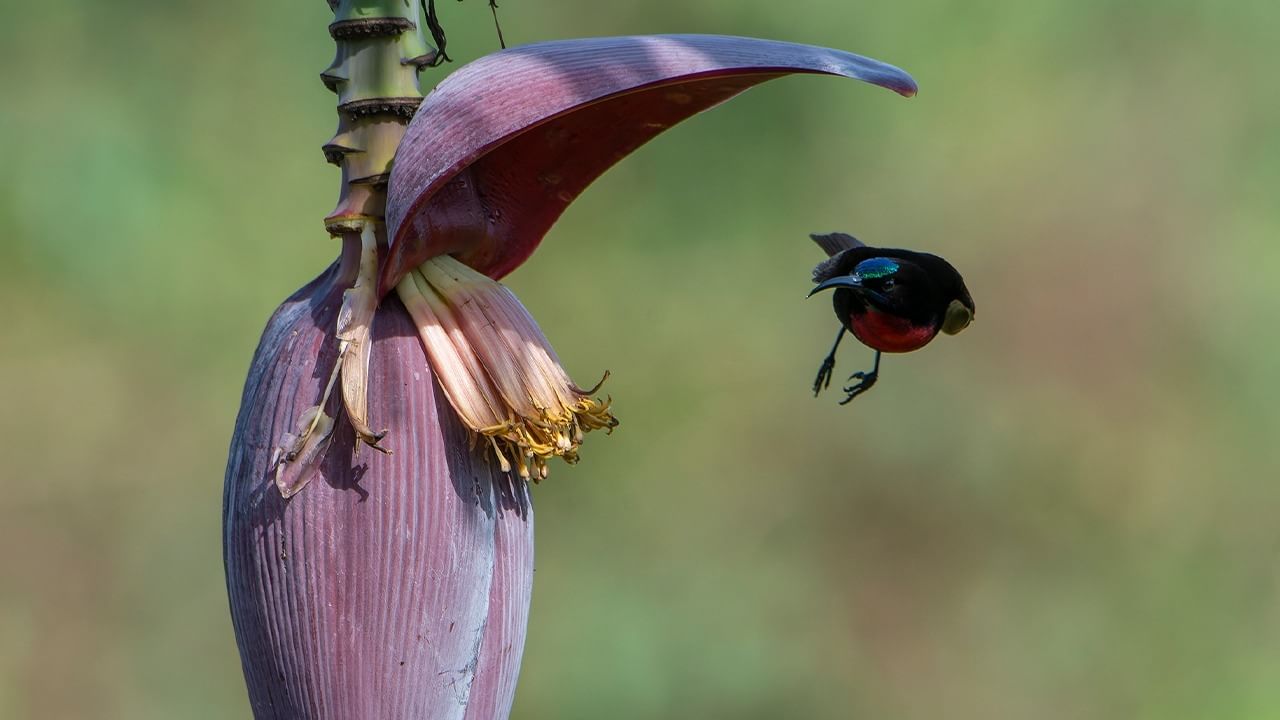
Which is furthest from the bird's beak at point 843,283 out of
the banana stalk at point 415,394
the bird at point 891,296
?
the banana stalk at point 415,394

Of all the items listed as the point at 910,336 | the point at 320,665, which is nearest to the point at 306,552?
the point at 320,665

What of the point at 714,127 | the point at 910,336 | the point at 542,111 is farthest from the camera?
the point at 714,127

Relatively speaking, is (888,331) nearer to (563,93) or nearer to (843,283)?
(843,283)

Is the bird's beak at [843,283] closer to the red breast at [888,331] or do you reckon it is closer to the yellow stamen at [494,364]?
the red breast at [888,331]

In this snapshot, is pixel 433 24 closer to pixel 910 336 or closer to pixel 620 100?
pixel 620 100

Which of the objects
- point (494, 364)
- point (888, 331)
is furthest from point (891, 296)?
point (494, 364)

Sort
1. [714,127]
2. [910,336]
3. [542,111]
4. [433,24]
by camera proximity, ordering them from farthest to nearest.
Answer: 1. [714,127]
2. [910,336]
3. [433,24]
4. [542,111]
